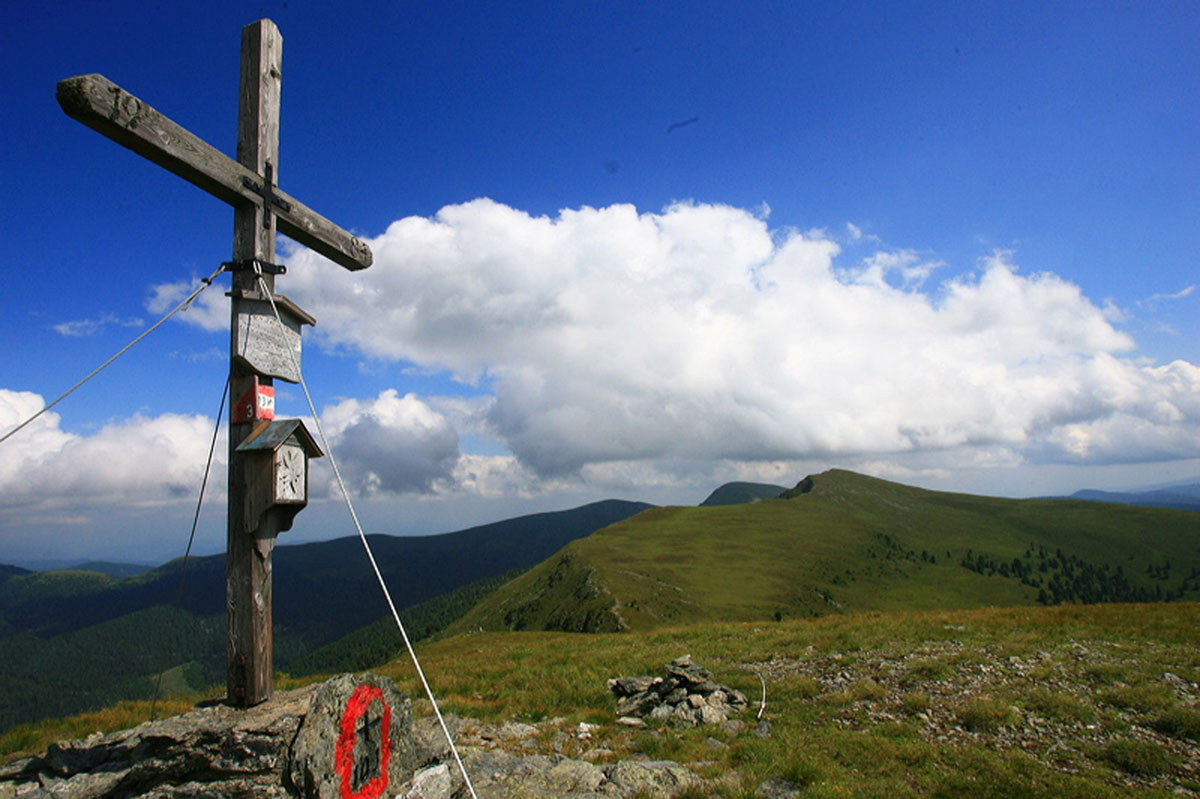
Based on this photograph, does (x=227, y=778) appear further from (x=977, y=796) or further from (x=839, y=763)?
(x=977, y=796)

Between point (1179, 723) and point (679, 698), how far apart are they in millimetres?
9050

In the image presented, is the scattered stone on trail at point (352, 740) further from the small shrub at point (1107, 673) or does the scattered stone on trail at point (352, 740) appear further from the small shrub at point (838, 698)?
the small shrub at point (1107, 673)

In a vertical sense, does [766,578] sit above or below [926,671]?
below

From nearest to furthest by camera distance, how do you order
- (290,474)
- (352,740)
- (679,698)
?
1. (290,474)
2. (352,740)
3. (679,698)

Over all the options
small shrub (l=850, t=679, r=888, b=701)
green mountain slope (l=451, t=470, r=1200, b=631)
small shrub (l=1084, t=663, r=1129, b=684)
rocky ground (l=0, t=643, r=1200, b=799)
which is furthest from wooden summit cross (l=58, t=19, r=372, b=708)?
green mountain slope (l=451, t=470, r=1200, b=631)

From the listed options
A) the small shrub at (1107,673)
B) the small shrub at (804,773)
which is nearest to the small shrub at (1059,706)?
the small shrub at (1107,673)

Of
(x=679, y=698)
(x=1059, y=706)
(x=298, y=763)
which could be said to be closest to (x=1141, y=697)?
(x=1059, y=706)

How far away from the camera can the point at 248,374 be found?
631 centimetres

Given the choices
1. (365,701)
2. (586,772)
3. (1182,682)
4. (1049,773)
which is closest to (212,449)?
(365,701)

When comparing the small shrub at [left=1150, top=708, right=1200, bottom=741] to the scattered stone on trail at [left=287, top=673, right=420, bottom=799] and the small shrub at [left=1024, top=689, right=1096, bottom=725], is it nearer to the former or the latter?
the small shrub at [left=1024, top=689, right=1096, bottom=725]

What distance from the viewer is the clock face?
589 cm

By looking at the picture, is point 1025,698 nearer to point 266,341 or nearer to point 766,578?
point 266,341

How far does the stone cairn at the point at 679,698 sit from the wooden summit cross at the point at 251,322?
8.11m

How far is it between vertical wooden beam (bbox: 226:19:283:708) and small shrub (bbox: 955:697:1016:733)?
39.8ft
